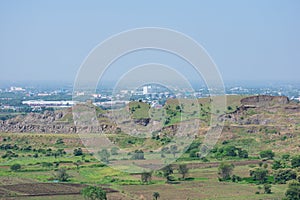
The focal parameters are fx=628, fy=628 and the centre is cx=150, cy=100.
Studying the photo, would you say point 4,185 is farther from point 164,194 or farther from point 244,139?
point 244,139

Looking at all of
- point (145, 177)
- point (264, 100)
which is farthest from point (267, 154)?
point (264, 100)

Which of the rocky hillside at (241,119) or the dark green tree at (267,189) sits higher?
the rocky hillside at (241,119)

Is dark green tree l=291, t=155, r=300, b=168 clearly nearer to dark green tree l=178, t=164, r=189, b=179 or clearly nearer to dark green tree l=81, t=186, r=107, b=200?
dark green tree l=178, t=164, r=189, b=179

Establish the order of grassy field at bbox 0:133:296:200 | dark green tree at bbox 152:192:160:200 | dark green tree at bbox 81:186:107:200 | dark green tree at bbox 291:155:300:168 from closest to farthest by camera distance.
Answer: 1. dark green tree at bbox 81:186:107:200
2. dark green tree at bbox 152:192:160:200
3. grassy field at bbox 0:133:296:200
4. dark green tree at bbox 291:155:300:168

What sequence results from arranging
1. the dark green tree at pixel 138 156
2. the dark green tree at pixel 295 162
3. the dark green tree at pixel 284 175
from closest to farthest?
the dark green tree at pixel 284 175 → the dark green tree at pixel 295 162 → the dark green tree at pixel 138 156

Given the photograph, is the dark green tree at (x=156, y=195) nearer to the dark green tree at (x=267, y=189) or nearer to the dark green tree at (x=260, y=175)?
the dark green tree at (x=267, y=189)

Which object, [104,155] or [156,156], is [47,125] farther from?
[156,156]

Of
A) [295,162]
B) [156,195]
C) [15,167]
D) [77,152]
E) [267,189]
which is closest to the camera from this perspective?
[156,195]

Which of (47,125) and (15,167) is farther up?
(47,125)

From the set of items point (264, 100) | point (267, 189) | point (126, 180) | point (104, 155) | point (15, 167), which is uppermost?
point (264, 100)

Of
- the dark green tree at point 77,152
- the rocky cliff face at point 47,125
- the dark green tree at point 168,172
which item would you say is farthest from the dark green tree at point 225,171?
the rocky cliff face at point 47,125

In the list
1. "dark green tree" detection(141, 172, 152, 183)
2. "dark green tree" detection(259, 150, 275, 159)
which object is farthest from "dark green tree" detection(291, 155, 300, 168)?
"dark green tree" detection(141, 172, 152, 183)

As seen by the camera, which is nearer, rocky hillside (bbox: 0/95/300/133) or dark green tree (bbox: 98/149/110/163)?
dark green tree (bbox: 98/149/110/163)
